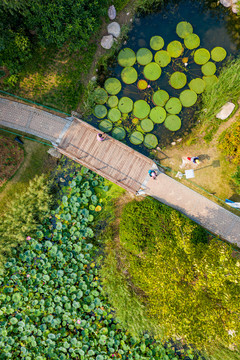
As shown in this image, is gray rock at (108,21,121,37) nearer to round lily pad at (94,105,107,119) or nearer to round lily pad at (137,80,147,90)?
round lily pad at (137,80,147,90)

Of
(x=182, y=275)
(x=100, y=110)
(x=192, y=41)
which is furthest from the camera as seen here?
(x=100, y=110)

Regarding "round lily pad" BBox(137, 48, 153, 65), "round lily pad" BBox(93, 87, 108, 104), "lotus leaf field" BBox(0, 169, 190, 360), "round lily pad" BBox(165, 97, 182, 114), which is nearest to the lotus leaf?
"round lily pad" BBox(93, 87, 108, 104)

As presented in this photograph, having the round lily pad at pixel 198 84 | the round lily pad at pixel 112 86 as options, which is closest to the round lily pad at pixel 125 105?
the round lily pad at pixel 112 86

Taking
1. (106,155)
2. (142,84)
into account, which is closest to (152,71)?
(142,84)

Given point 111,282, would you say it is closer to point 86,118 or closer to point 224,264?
point 224,264

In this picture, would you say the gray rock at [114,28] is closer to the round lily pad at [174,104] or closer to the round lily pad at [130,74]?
the round lily pad at [130,74]

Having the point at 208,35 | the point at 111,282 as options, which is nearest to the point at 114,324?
the point at 111,282

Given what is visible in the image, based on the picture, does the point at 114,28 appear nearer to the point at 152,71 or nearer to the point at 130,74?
the point at 130,74
